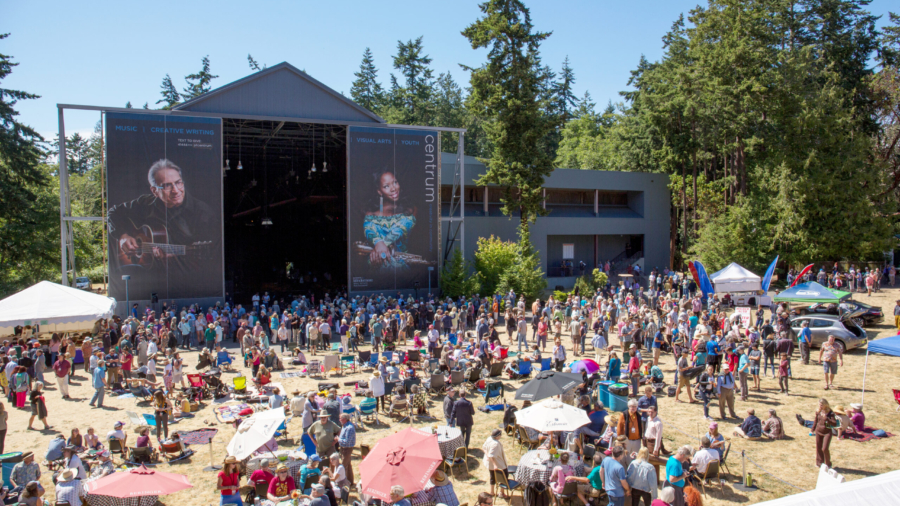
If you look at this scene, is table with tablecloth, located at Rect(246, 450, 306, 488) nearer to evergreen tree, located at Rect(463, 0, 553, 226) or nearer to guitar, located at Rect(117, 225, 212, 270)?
guitar, located at Rect(117, 225, 212, 270)

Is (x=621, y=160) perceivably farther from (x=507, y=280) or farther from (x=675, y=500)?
(x=675, y=500)

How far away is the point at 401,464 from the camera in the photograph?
712 centimetres

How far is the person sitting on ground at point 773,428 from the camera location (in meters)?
10.8

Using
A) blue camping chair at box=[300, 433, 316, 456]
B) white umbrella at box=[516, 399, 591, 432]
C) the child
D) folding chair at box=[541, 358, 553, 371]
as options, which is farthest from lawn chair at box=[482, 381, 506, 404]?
the child

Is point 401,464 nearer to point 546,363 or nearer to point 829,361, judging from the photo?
point 546,363

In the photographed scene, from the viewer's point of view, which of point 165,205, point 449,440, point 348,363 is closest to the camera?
point 449,440

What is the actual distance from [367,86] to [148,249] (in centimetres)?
4293

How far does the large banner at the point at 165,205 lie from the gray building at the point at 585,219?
13.3 meters

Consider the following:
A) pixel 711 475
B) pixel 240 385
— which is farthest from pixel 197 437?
pixel 711 475

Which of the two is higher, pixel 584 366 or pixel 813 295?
pixel 813 295

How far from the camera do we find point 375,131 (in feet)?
85.9

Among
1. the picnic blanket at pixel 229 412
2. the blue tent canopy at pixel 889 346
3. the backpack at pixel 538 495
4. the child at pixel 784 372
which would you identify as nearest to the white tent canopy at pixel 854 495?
the backpack at pixel 538 495

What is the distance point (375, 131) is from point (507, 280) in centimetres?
940

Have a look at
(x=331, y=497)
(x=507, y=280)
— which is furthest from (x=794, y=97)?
(x=331, y=497)
